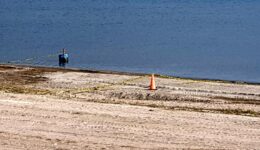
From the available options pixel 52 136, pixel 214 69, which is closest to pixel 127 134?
pixel 52 136

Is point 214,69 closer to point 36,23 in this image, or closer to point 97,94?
point 97,94

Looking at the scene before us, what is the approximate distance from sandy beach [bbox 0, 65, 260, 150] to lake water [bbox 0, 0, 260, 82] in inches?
409

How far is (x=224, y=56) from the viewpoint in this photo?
4884cm

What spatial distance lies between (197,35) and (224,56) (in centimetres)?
1674

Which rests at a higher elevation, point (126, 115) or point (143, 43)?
point (143, 43)

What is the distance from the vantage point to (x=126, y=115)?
755 inches

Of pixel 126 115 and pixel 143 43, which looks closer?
pixel 126 115

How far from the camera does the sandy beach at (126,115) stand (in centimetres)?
1591

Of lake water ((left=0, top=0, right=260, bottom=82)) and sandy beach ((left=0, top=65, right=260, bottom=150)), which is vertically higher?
lake water ((left=0, top=0, right=260, bottom=82))

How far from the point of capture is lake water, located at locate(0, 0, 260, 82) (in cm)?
4341

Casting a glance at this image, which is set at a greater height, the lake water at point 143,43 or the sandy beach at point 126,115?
the lake water at point 143,43

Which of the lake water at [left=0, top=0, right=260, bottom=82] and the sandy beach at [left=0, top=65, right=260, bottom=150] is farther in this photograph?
the lake water at [left=0, top=0, right=260, bottom=82]

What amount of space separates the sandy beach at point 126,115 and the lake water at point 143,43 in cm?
1040

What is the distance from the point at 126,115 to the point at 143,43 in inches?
1496
